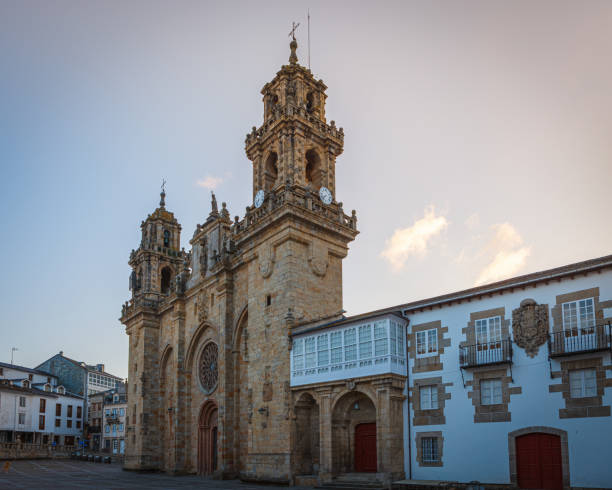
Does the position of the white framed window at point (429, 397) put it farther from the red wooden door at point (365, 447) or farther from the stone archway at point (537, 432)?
the stone archway at point (537, 432)

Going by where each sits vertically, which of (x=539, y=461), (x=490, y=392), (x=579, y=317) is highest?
(x=579, y=317)

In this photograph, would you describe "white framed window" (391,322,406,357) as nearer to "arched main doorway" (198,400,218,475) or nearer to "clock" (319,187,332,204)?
"clock" (319,187,332,204)

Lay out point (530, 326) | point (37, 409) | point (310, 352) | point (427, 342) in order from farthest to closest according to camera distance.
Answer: point (37, 409), point (310, 352), point (427, 342), point (530, 326)

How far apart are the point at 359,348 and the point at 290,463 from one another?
23.2ft

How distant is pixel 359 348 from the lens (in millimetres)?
25781

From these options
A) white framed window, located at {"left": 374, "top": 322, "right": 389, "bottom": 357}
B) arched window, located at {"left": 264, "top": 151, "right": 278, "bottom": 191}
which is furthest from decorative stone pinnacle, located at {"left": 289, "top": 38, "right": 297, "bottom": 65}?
white framed window, located at {"left": 374, "top": 322, "right": 389, "bottom": 357}

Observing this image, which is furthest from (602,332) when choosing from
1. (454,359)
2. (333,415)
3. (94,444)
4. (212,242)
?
(94,444)

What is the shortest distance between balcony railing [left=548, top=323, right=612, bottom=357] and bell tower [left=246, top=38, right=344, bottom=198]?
16995 millimetres

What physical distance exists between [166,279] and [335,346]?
105ft

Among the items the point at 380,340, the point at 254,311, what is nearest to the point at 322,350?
the point at 380,340

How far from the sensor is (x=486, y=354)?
22500mm

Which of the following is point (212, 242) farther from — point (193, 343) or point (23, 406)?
point (23, 406)

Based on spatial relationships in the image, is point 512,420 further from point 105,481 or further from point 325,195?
point 105,481

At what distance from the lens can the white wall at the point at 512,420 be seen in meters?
19.1
